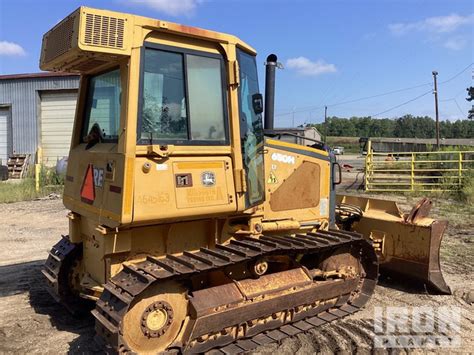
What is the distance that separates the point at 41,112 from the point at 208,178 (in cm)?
2079

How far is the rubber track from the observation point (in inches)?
141

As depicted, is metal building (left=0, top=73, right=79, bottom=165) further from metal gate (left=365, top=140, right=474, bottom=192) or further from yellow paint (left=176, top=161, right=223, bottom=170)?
yellow paint (left=176, top=161, right=223, bottom=170)

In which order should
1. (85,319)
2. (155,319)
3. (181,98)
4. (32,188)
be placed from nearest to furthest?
1. (155,319)
2. (181,98)
3. (85,319)
4. (32,188)

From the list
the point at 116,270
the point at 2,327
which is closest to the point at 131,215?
the point at 116,270

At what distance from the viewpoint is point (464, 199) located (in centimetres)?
1438

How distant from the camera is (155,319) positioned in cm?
385

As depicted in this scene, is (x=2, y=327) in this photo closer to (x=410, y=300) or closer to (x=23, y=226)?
(x=410, y=300)

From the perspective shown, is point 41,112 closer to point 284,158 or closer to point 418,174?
point 418,174

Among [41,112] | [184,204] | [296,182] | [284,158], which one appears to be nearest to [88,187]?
[184,204]

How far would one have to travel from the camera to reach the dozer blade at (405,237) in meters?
5.91

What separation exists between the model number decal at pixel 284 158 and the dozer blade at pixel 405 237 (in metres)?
1.90

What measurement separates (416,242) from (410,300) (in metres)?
0.76

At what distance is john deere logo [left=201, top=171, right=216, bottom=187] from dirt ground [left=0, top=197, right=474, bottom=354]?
1.66 m

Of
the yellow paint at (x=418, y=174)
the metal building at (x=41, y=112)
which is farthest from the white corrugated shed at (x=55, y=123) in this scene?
the yellow paint at (x=418, y=174)
